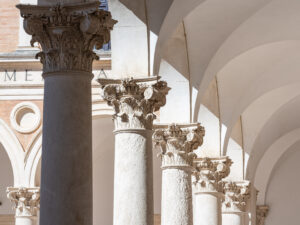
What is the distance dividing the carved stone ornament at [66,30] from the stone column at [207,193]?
6823 millimetres

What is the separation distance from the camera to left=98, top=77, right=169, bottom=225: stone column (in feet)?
26.3

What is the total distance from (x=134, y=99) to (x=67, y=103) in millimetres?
2221

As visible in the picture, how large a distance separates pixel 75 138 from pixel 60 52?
2.47ft

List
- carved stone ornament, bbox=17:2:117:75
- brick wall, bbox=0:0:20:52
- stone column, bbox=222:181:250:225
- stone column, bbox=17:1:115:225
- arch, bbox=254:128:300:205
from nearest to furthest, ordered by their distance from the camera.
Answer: stone column, bbox=17:1:115:225 → carved stone ornament, bbox=17:2:117:75 → brick wall, bbox=0:0:20:52 → stone column, bbox=222:181:250:225 → arch, bbox=254:128:300:205

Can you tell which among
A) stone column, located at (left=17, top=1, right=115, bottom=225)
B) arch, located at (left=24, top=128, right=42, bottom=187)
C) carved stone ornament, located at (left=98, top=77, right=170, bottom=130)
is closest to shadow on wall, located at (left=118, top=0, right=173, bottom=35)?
carved stone ornament, located at (left=98, top=77, right=170, bottom=130)

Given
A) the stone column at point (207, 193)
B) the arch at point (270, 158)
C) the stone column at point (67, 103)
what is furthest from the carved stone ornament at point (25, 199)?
the arch at point (270, 158)

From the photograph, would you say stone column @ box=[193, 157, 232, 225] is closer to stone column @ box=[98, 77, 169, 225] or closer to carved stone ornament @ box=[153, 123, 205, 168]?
carved stone ornament @ box=[153, 123, 205, 168]

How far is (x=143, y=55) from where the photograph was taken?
29.3 ft

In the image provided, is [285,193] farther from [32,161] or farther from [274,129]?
[32,161]

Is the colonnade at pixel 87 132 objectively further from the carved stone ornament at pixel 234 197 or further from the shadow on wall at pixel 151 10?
the carved stone ornament at pixel 234 197

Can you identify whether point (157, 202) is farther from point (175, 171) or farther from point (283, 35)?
point (175, 171)

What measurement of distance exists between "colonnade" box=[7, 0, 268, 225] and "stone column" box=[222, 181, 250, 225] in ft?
17.9

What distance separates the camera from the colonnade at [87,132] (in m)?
6.15

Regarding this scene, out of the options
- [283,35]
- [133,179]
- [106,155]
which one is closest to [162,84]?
[133,179]
